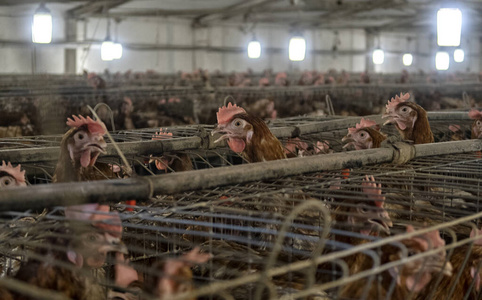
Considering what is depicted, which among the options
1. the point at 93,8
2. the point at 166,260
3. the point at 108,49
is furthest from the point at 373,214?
the point at 93,8

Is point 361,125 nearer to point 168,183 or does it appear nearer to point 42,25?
point 168,183

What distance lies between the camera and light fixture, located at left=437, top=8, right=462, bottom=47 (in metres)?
5.56

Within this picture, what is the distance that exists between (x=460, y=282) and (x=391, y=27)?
18.9 metres

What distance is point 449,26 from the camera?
5586 mm

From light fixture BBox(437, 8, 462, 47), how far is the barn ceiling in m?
6.78

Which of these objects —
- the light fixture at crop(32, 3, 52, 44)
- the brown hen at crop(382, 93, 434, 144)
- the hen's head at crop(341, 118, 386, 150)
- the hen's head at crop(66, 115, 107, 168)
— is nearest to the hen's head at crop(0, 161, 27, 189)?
the hen's head at crop(66, 115, 107, 168)

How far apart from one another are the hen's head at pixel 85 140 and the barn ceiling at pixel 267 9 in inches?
333

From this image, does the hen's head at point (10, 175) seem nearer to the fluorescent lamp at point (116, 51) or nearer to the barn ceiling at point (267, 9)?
the fluorescent lamp at point (116, 51)

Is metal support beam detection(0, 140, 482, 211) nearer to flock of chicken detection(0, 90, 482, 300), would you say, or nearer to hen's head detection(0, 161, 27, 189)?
flock of chicken detection(0, 90, 482, 300)

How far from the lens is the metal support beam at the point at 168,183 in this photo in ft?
5.08

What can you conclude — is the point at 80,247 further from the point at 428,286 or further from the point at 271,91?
the point at 271,91

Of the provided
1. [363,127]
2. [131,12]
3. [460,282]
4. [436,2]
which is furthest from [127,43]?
[460,282]

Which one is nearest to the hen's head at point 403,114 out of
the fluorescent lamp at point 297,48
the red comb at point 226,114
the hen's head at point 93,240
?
the red comb at point 226,114

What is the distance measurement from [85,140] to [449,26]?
13.8 feet
